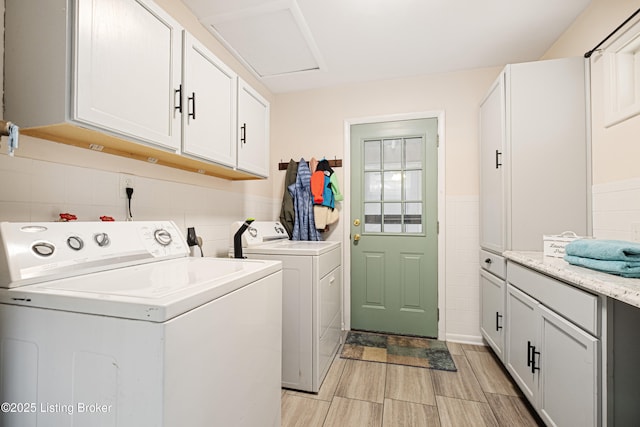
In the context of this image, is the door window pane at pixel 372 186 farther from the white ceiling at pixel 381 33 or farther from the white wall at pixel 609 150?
the white wall at pixel 609 150

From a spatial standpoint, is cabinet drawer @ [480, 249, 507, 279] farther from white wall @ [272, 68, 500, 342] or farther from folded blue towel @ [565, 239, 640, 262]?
folded blue towel @ [565, 239, 640, 262]

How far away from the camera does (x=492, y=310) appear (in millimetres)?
2154

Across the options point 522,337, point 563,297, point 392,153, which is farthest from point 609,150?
point 392,153

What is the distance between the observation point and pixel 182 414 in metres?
0.70

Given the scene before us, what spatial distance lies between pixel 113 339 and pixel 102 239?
0.57 m

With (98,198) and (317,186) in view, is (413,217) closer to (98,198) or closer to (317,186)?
(317,186)

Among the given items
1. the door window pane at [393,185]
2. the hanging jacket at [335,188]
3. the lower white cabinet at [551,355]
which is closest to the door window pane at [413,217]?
the door window pane at [393,185]

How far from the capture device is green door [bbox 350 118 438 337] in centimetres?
265

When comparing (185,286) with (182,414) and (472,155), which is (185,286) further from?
(472,155)

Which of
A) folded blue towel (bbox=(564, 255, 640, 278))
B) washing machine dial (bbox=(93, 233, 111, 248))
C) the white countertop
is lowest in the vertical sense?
the white countertop

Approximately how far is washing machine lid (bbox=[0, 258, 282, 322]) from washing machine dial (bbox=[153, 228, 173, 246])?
0.24 meters

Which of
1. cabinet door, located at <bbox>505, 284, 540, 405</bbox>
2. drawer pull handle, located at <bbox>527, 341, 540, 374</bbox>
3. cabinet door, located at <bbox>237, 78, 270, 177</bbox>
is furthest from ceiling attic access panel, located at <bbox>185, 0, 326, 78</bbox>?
drawer pull handle, located at <bbox>527, 341, 540, 374</bbox>

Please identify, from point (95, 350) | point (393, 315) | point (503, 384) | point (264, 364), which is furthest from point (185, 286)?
point (393, 315)

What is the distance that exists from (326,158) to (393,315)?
1651 millimetres
